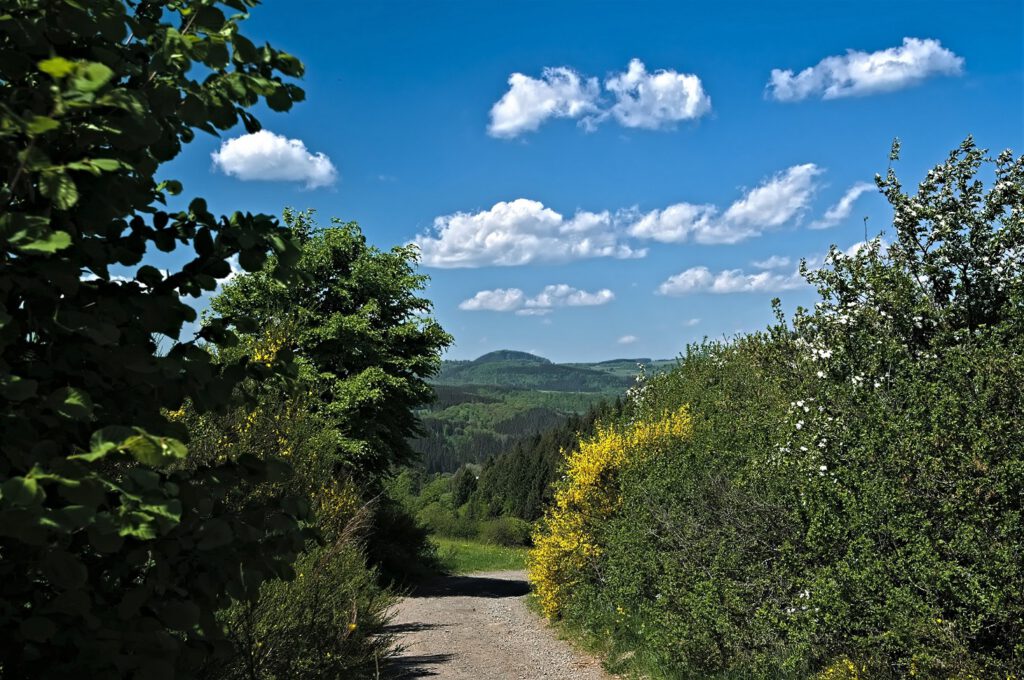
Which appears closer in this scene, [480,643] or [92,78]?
[92,78]

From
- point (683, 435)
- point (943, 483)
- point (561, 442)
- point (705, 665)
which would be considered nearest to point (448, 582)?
point (683, 435)

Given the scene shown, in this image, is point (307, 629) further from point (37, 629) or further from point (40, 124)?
point (40, 124)

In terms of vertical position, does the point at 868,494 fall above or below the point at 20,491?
below

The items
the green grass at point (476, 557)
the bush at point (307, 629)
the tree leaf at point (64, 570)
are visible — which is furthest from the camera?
the green grass at point (476, 557)

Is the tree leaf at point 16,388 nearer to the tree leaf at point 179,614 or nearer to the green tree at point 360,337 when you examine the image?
the tree leaf at point 179,614

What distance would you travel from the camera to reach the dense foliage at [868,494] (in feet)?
22.7

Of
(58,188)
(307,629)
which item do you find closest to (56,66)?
(58,188)

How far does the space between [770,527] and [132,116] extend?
31.4 feet

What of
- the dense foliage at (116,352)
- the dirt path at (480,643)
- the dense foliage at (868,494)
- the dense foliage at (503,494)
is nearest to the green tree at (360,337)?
the dirt path at (480,643)

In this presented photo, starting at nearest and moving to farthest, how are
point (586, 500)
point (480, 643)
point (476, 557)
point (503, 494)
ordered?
point (480, 643)
point (586, 500)
point (476, 557)
point (503, 494)

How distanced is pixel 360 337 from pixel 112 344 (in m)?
21.6

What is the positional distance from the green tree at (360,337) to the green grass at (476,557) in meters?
13.8

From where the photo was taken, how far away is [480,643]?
53.2 ft

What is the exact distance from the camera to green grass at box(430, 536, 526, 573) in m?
39.9
